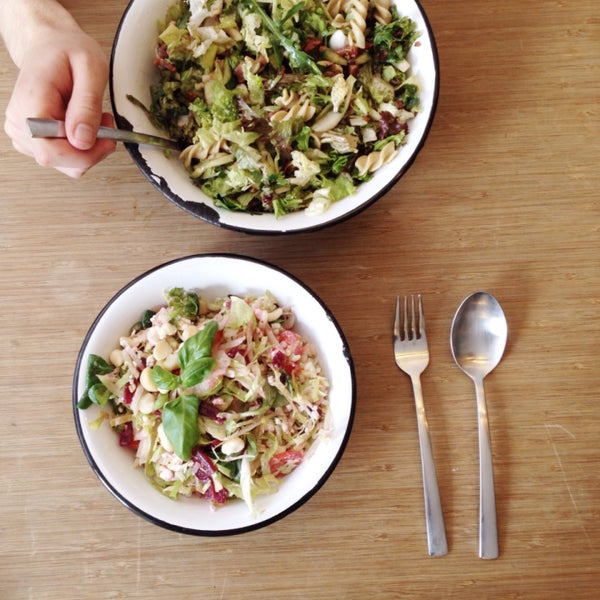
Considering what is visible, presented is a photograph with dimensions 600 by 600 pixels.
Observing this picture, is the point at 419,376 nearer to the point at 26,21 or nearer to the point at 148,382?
the point at 148,382

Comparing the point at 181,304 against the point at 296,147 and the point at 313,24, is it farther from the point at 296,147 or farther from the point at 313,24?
the point at 313,24

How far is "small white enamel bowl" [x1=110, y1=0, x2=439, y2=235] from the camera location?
1.80 m

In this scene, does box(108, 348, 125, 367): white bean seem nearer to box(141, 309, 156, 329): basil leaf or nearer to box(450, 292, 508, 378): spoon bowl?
box(141, 309, 156, 329): basil leaf

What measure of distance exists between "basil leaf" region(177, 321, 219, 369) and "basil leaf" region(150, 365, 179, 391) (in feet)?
0.14

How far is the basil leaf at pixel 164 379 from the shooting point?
1.73 meters

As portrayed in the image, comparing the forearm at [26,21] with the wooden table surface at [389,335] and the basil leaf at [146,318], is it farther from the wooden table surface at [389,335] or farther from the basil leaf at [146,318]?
the basil leaf at [146,318]

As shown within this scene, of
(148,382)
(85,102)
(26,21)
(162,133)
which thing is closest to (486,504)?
(148,382)

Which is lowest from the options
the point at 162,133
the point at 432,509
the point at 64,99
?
the point at 432,509

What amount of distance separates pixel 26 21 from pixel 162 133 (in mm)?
557

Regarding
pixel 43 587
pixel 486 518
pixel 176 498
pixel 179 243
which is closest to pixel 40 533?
pixel 43 587

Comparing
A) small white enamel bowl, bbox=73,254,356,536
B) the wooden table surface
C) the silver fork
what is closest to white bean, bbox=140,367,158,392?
small white enamel bowl, bbox=73,254,356,536

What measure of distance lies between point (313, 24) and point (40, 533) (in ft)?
5.99

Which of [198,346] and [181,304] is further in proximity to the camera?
[181,304]

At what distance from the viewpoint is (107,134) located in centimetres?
171
